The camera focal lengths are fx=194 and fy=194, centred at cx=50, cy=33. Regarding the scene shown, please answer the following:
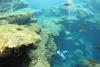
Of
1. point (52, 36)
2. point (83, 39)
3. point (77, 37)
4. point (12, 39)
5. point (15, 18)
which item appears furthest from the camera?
point (83, 39)

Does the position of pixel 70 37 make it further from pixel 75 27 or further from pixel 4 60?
pixel 4 60

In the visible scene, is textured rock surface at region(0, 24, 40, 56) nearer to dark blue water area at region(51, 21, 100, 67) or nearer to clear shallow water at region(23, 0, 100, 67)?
clear shallow water at region(23, 0, 100, 67)

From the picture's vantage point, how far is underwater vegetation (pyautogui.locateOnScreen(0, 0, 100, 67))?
683cm

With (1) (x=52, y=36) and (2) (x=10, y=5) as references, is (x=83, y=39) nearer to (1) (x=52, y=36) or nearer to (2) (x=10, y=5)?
(1) (x=52, y=36)

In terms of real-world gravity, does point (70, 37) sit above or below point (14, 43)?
below

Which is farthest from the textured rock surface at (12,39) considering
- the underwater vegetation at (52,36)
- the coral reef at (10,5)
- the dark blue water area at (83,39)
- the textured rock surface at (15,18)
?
the coral reef at (10,5)

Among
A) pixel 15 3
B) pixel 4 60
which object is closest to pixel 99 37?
pixel 15 3

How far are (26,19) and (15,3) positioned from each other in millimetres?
Result: 8118

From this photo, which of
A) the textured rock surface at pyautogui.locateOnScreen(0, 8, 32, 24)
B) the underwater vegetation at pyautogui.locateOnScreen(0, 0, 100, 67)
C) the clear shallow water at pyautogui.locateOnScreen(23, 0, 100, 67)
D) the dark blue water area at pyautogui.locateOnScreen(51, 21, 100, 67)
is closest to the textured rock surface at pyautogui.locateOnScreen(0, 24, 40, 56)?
the underwater vegetation at pyautogui.locateOnScreen(0, 0, 100, 67)

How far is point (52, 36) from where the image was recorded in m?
15.0

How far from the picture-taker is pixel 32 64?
7.94 meters

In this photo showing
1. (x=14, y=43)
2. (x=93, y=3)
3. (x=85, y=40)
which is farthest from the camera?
(x=93, y=3)

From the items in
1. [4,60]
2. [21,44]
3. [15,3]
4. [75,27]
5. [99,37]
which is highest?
[21,44]

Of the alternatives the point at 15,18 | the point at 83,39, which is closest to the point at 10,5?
the point at 15,18
